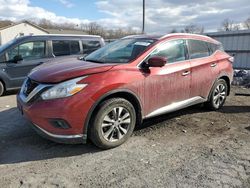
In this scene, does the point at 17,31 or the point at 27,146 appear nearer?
the point at 27,146

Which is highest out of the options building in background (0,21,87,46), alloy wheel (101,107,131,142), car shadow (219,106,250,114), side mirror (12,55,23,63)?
building in background (0,21,87,46)

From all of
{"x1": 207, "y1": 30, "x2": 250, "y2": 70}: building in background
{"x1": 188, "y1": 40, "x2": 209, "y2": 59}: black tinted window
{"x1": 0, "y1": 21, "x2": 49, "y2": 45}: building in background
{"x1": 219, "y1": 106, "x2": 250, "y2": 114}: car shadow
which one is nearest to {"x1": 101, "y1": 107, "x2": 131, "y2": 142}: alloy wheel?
{"x1": 188, "y1": 40, "x2": 209, "y2": 59}: black tinted window

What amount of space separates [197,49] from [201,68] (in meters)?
0.42

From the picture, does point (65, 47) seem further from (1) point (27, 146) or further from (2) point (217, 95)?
(1) point (27, 146)

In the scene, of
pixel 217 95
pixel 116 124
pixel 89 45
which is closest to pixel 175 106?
pixel 116 124

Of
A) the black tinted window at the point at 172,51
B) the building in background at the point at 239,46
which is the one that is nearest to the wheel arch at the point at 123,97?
the black tinted window at the point at 172,51

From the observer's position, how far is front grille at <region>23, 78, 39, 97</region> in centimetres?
420

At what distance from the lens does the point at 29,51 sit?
28.6 ft

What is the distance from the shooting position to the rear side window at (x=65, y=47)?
9172 mm

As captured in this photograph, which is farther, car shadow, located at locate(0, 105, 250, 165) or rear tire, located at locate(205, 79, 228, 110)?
rear tire, located at locate(205, 79, 228, 110)

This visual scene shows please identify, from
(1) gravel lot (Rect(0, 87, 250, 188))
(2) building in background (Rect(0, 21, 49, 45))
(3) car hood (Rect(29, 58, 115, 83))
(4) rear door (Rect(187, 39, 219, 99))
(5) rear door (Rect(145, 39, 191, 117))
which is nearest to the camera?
(1) gravel lot (Rect(0, 87, 250, 188))

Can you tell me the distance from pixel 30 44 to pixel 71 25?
285 ft

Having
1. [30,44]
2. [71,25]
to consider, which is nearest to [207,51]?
[30,44]

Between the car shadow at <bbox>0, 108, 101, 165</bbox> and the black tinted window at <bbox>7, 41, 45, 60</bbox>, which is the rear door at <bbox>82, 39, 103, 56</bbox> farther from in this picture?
the car shadow at <bbox>0, 108, 101, 165</bbox>
